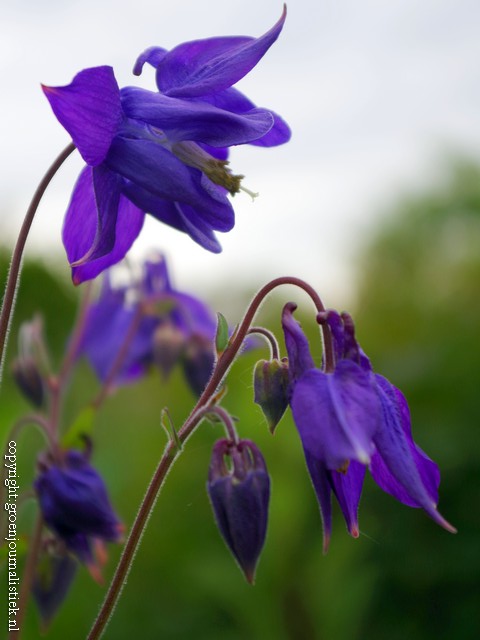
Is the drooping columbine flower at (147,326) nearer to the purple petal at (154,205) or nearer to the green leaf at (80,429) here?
the green leaf at (80,429)

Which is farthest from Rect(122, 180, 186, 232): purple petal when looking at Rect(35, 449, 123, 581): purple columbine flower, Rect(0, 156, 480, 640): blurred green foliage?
Rect(0, 156, 480, 640): blurred green foliage

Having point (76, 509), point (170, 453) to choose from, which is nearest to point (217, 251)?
point (170, 453)

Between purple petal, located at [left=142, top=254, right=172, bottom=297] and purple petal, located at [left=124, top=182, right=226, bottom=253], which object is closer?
purple petal, located at [left=124, top=182, right=226, bottom=253]

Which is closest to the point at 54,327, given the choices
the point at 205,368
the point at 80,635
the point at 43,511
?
the point at 80,635

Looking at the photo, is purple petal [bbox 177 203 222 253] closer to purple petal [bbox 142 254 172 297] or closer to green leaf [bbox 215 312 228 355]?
green leaf [bbox 215 312 228 355]

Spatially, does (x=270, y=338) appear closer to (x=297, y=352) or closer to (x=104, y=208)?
(x=297, y=352)
